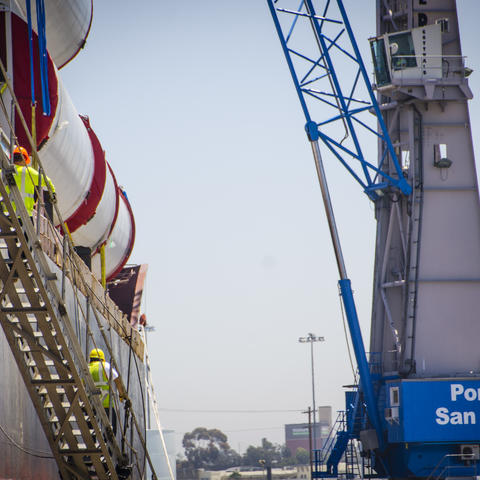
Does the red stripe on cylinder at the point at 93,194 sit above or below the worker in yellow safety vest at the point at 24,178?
above

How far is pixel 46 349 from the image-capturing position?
13.3 metres

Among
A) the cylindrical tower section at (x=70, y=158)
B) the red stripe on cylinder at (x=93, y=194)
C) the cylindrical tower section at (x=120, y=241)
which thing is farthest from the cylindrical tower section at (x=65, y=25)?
the cylindrical tower section at (x=120, y=241)

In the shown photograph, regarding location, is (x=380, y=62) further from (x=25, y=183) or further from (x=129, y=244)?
(x=25, y=183)

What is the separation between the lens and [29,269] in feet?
42.2

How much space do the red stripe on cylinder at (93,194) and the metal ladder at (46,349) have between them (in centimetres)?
1002

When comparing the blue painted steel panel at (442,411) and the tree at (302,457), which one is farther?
Answer: the tree at (302,457)

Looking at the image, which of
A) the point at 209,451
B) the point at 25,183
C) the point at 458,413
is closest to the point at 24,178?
the point at 25,183

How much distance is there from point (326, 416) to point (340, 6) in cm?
12796

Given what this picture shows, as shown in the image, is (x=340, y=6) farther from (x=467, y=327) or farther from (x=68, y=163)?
(x=68, y=163)

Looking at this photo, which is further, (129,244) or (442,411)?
(129,244)

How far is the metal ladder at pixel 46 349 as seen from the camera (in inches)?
487

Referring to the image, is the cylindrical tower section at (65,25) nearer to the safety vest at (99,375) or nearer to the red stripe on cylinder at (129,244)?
the safety vest at (99,375)

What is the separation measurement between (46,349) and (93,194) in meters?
12.0

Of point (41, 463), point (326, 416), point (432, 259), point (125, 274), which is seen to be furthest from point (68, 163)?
point (326, 416)
